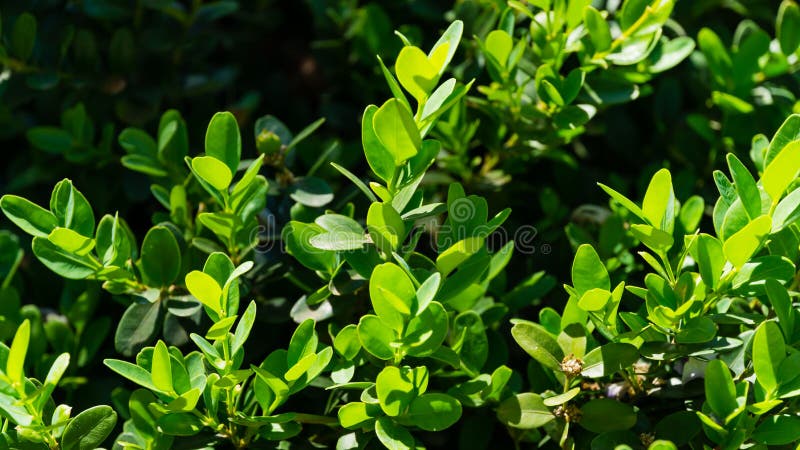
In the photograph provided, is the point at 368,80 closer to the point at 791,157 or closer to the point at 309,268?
the point at 309,268

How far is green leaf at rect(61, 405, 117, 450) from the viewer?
3.78 feet

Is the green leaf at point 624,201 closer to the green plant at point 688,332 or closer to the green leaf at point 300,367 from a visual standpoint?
the green plant at point 688,332

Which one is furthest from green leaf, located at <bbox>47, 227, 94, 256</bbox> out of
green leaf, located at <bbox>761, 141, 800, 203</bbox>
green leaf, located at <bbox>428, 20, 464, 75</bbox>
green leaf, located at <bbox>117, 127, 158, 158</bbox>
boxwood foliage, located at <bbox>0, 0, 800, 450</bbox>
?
green leaf, located at <bbox>761, 141, 800, 203</bbox>

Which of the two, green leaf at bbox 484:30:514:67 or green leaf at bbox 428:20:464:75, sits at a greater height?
green leaf at bbox 428:20:464:75

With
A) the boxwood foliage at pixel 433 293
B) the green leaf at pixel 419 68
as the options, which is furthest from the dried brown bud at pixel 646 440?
the green leaf at pixel 419 68

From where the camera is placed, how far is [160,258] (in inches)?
52.2

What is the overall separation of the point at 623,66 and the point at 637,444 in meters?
0.70

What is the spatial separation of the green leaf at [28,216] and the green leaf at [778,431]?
102 cm

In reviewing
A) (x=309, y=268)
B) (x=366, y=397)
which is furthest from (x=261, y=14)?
(x=366, y=397)

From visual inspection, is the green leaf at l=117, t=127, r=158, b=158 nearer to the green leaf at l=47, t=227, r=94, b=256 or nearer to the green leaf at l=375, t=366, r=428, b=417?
the green leaf at l=47, t=227, r=94, b=256

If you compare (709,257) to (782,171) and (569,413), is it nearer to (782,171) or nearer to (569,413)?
(782,171)

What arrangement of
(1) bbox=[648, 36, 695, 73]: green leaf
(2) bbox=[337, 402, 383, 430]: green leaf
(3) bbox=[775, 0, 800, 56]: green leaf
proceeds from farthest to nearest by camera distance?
(3) bbox=[775, 0, 800, 56]: green leaf
(1) bbox=[648, 36, 695, 73]: green leaf
(2) bbox=[337, 402, 383, 430]: green leaf

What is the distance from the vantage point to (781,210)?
1069 mm

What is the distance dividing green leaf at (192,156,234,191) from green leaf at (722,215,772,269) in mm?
669
